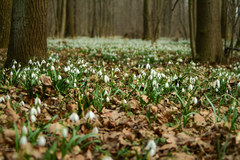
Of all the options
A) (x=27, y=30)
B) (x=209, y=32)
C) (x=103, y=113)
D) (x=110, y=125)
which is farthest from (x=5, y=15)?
(x=209, y=32)

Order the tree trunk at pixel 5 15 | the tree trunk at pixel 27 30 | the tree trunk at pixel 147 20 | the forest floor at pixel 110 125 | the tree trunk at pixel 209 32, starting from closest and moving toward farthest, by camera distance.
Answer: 1. the forest floor at pixel 110 125
2. the tree trunk at pixel 27 30
3. the tree trunk at pixel 209 32
4. the tree trunk at pixel 5 15
5. the tree trunk at pixel 147 20

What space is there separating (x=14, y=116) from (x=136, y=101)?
1.61 meters

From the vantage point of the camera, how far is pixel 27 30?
4.25m

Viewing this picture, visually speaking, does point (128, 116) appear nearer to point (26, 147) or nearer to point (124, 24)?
point (26, 147)

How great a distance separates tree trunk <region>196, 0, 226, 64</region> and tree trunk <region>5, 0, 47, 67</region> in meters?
4.48

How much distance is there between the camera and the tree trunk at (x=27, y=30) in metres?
4.17

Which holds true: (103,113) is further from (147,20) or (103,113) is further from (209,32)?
(147,20)

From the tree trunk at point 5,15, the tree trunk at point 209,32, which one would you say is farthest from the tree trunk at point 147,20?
the tree trunk at point 5,15

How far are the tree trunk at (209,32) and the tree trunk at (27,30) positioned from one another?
4481mm

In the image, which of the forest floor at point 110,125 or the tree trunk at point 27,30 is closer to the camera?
the forest floor at point 110,125

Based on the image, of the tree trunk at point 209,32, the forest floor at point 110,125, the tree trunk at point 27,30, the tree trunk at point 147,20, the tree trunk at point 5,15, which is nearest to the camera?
the forest floor at point 110,125

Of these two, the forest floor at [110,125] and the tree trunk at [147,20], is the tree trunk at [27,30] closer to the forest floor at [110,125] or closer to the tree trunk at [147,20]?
the forest floor at [110,125]

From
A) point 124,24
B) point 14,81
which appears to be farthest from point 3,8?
point 124,24

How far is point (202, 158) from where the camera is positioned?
6.39 ft
